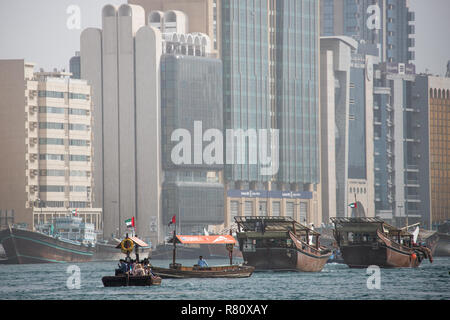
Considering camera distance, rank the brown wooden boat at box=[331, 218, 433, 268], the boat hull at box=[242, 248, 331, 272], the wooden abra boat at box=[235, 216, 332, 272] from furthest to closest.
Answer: the brown wooden boat at box=[331, 218, 433, 268], the boat hull at box=[242, 248, 331, 272], the wooden abra boat at box=[235, 216, 332, 272]

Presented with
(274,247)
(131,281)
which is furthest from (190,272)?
(274,247)

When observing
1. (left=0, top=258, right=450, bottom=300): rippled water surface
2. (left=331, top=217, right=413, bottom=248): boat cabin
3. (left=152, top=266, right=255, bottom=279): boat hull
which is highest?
(left=331, top=217, right=413, bottom=248): boat cabin

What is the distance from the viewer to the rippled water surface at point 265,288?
123213 millimetres

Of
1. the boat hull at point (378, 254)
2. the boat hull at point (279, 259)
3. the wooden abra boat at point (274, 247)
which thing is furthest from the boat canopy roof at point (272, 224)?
the boat hull at point (378, 254)

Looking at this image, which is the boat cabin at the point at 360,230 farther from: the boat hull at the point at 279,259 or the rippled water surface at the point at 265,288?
the boat hull at the point at 279,259

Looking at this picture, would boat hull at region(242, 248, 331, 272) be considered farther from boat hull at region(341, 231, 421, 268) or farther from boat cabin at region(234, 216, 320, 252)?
boat hull at region(341, 231, 421, 268)

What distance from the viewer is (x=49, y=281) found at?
16450cm

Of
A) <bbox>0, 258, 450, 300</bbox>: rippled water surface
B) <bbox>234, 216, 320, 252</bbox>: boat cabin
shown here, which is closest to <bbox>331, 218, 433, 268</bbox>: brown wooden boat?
<bbox>0, 258, 450, 300</bbox>: rippled water surface

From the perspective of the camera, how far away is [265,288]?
137000mm

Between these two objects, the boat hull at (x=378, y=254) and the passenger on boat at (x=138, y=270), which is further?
the boat hull at (x=378, y=254)

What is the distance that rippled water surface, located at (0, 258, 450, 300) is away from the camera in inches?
4851

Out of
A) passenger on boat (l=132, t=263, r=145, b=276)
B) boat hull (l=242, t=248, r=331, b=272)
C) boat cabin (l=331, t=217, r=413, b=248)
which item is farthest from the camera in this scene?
boat cabin (l=331, t=217, r=413, b=248)

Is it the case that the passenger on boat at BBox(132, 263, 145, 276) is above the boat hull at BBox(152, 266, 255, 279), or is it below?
above
